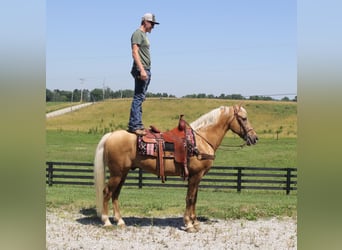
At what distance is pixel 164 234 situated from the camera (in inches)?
248

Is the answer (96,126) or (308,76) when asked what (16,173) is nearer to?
(308,76)

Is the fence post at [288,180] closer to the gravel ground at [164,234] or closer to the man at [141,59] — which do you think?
the gravel ground at [164,234]

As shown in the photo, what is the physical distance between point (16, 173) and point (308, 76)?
1.93 metres

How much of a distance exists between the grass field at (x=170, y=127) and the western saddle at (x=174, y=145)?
1.62 metres

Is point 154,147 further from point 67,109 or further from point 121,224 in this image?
Answer: point 67,109

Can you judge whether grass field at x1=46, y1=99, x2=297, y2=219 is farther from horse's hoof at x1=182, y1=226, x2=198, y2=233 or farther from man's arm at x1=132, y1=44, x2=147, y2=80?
man's arm at x1=132, y1=44, x2=147, y2=80

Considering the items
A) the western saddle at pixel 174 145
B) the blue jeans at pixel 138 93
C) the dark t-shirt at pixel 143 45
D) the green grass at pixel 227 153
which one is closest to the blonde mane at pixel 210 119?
the western saddle at pixel 174 145

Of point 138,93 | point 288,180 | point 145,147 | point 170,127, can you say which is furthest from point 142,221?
point 170,127

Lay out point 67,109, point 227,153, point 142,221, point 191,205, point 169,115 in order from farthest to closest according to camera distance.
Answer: point 67,109, point 227,153, point 169,115, point 142,221, point 191,205

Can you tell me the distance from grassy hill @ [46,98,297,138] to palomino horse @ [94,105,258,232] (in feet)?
15.2

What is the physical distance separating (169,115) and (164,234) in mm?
8055

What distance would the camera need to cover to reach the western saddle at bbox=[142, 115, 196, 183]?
21.1 ft

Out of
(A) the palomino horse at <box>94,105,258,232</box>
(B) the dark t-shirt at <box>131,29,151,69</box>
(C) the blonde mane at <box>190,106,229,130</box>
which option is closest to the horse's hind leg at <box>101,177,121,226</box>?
(A) the palomino horse at <box>94,105,258,232</box>

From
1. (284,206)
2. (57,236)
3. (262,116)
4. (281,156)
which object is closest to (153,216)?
(57,236)
